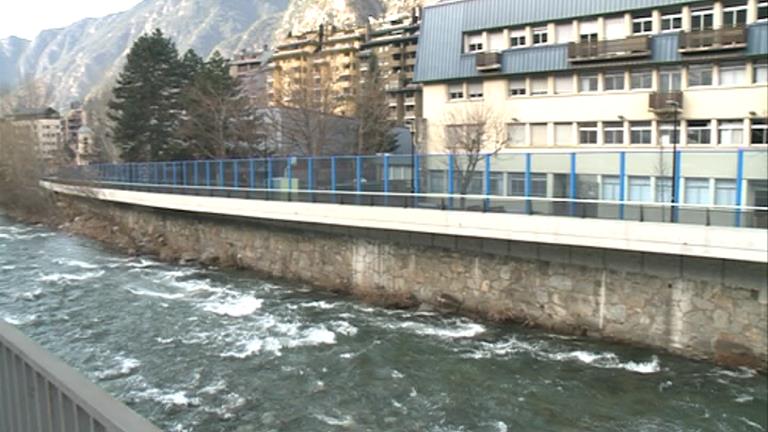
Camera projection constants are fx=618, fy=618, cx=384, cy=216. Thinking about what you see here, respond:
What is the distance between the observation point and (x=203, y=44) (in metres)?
188

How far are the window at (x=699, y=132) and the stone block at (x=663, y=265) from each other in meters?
15.9

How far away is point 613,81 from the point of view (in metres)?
27.1

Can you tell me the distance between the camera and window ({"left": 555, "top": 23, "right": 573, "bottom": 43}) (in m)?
27.6

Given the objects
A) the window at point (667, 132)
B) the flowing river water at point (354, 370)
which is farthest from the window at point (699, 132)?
the flowing river water at point (354, 370)

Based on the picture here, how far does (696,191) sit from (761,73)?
15.8 metres

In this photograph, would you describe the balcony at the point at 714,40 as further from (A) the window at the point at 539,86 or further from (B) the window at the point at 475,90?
(B) the window at the point at 475,90

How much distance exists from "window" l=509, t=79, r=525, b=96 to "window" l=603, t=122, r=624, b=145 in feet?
14.2

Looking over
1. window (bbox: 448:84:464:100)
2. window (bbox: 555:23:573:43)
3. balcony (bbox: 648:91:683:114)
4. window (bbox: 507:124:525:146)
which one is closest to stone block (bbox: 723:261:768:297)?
balcony (bbox: 648:91:683:114)

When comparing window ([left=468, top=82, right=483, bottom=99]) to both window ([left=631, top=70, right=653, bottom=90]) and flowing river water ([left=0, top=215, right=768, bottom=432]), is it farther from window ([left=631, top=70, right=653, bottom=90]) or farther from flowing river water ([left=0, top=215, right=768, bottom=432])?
flowing river water ([left=0, top=215, right=768, bottom=432])

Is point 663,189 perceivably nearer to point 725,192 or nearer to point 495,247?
point 725,192

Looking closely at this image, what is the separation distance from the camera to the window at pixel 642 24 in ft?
84.0

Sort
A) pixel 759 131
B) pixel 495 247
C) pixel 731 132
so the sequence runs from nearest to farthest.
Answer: pixel 495 247 < pixel 759 131 < pixel 731 132

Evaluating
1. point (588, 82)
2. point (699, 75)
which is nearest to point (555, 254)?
point (699, 75)

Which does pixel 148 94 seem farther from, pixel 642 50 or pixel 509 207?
pixel 509 207
